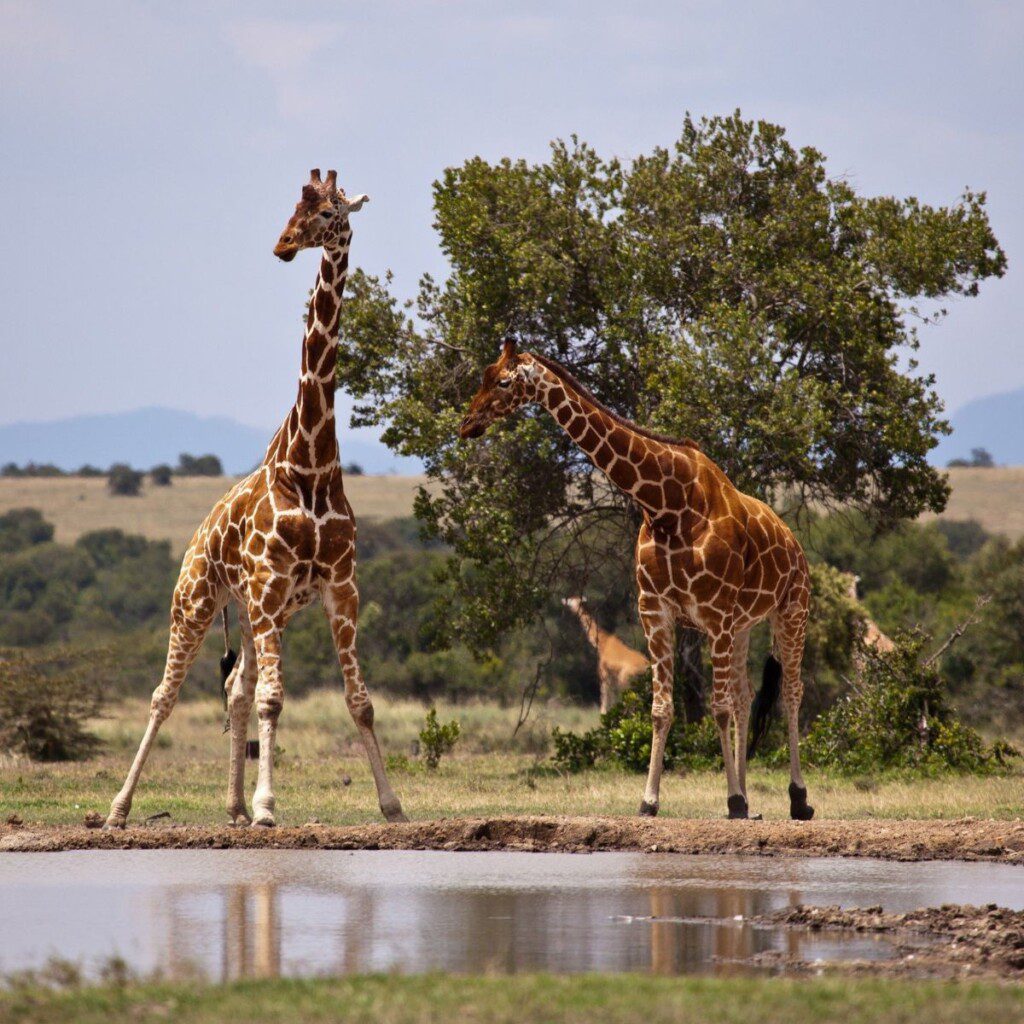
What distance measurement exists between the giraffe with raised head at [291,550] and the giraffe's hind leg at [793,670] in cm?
355

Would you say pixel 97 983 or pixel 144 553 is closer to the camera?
pixel 97 983

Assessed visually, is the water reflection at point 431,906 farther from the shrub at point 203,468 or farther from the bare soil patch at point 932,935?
the shrub at point 203,468

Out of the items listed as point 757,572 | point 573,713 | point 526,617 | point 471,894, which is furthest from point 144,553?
point 471,894

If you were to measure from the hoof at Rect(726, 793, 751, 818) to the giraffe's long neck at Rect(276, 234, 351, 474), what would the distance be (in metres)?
4.00

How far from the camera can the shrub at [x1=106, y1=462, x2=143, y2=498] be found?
8100 centimetres

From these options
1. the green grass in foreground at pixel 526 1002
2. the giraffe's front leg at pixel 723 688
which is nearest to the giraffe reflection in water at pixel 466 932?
the green grass in foreground at pixel 526 1002

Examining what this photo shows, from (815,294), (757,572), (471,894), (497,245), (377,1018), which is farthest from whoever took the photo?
(497,245)

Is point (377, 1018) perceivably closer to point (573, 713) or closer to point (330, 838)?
point (330, 838)

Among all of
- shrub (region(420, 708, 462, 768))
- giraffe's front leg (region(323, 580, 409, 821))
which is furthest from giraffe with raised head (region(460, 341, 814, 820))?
shrub (region(420, 708, 462, 768))

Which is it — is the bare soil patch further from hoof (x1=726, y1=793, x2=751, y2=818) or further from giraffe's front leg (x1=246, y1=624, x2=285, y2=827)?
hoof (x1=726, y1=793, x2=751, y2=818)

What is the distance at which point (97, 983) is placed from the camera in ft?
21.2

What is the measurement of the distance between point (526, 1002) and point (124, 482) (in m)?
77.6

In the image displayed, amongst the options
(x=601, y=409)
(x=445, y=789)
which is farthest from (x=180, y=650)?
(x=445, y=789)

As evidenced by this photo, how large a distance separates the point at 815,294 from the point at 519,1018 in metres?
14.1
